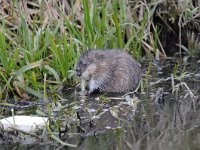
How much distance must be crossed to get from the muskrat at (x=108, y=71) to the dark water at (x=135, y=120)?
0.14 metres

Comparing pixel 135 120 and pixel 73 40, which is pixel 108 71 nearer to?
pixel 73 40

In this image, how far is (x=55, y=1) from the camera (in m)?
6.48

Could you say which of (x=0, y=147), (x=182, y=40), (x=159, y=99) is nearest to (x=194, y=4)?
(x=182, y=40)

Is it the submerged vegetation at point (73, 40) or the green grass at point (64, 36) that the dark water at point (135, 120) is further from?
the green grass at point (64, 36)

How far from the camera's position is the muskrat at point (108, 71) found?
5.46 metres

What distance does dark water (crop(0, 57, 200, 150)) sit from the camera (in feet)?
12.9

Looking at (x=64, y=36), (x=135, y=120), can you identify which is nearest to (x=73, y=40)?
(x=64, y=36)

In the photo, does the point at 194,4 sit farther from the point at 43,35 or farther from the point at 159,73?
the point at 43,35

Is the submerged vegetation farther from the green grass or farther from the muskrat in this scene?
the muskrat

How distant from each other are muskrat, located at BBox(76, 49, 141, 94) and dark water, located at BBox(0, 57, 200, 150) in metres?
0.14

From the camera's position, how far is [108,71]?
5574mm

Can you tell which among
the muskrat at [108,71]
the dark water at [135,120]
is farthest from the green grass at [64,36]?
the dark water at [135,120]

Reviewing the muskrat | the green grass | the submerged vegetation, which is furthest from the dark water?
the green grass

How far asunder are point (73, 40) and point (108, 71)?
21.4 inches
